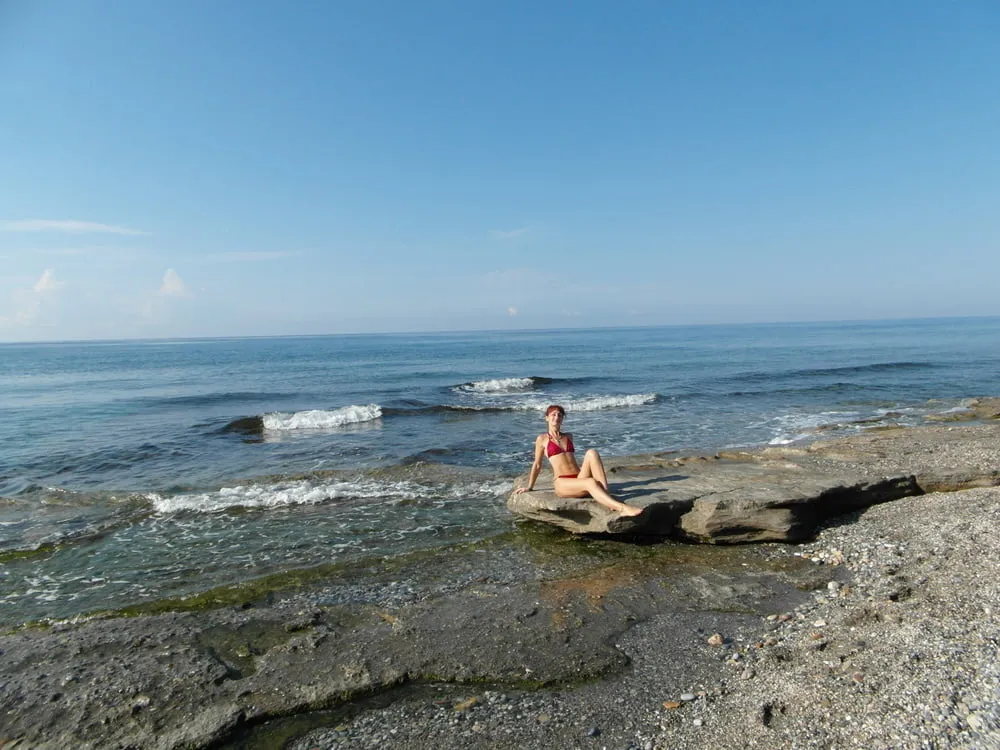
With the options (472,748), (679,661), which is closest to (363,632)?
(472,748)

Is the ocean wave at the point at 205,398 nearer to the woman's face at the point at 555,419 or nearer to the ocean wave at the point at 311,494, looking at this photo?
the ocean wave at the point at 311,494

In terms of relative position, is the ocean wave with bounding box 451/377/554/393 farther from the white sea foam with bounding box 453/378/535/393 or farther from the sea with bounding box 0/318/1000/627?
the sea with bounding box 0/318/1000/627

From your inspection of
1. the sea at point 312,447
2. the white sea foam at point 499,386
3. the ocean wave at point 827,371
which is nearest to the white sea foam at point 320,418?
the sea at point 312,447

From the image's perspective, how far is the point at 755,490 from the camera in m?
9.39

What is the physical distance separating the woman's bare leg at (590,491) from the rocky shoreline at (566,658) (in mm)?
690

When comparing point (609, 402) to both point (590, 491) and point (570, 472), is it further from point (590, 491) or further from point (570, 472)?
point (590, 491)

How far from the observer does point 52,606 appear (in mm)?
7383

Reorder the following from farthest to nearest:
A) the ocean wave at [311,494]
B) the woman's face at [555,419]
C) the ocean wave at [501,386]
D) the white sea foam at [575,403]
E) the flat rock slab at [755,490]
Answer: the ocean wave at [501,386], the white sea foam at [575,403], the ocean wave at [311,494], the woman's face at [555,419], the flat rock slab at [755,490]

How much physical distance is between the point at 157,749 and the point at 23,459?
16.6 m

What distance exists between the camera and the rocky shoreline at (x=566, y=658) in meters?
4.43

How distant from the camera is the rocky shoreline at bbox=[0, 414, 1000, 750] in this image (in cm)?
443

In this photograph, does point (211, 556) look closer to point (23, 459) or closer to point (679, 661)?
point (679, 661)

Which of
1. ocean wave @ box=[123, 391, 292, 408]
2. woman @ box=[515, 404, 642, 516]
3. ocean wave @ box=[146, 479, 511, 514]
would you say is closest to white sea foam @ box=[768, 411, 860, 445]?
ocean wave @ box=[146, 479, 511, 514]

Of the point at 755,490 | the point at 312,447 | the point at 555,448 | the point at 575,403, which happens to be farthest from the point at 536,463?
the point at 575,403
